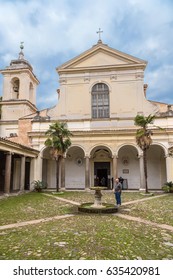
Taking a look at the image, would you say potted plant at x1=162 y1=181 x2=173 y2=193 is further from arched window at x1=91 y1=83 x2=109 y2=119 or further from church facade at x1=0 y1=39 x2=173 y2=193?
arched window at x1=91 y1=83 x2=109 y2=119

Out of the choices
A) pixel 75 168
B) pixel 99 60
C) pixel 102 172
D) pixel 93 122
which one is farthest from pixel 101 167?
pixel 99 60

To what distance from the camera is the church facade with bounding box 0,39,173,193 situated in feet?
77.0

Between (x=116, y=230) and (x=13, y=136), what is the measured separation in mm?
20839

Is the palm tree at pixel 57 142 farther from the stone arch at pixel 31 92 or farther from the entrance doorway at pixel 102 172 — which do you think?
the stone arch at pixel 31 92

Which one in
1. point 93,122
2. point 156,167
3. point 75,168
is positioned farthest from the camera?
point 75,168

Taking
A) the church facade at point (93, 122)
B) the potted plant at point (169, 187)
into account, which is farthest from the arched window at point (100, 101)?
the potted plant at point (169, 187)

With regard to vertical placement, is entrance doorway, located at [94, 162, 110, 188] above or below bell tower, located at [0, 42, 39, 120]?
below

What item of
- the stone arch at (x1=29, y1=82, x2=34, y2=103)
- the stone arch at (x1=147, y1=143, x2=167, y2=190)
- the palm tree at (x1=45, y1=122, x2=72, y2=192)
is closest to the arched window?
the palm tree at (x1=45, y1=122, x2=72, y2=192)

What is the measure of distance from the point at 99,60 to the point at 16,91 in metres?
11.1

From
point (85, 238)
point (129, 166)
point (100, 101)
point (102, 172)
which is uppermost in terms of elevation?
point (100, 101)

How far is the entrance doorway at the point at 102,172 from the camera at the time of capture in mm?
25669

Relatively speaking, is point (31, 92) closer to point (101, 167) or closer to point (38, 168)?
point (38, 168)

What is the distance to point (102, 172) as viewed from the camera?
26.0 meters
